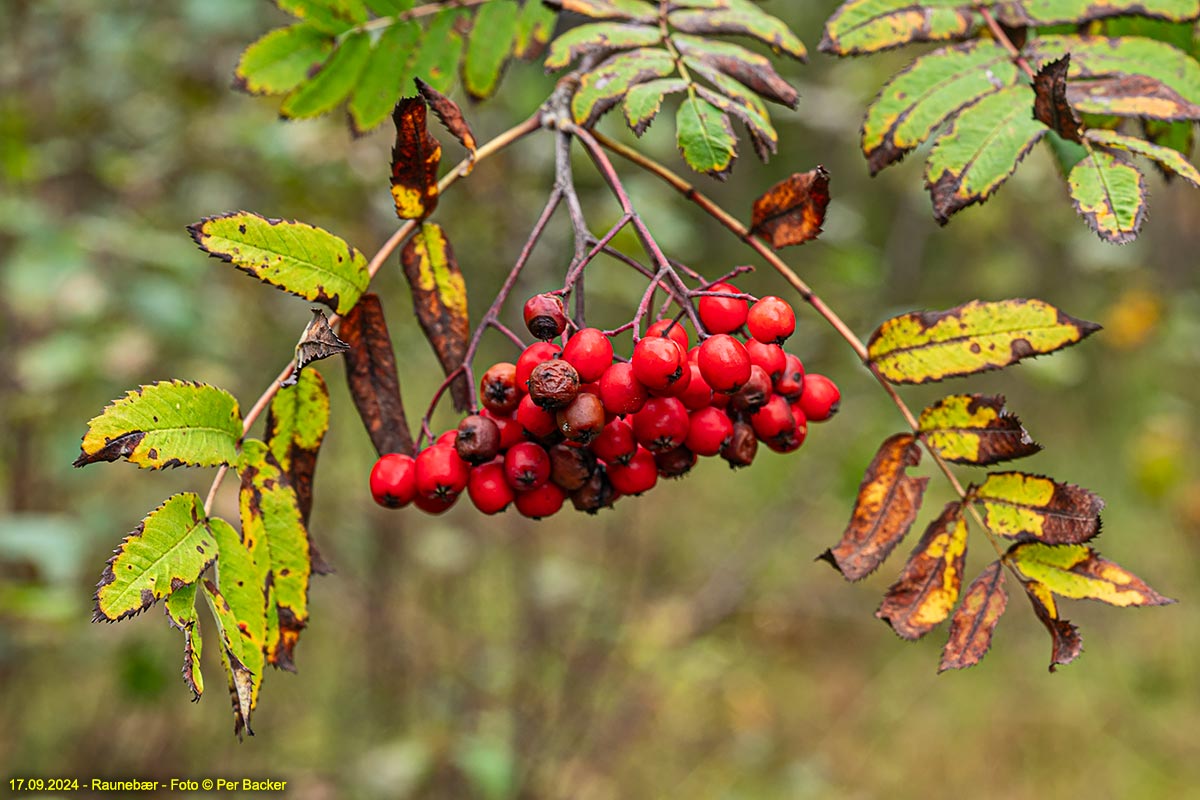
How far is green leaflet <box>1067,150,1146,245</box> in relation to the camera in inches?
49.7

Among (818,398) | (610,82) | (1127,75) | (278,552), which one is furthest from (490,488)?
(1127,75)

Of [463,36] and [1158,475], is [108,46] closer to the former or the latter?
[463,36]

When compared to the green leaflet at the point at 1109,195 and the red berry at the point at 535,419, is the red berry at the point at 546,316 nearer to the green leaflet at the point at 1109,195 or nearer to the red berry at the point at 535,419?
the red berry at the point at 535,419

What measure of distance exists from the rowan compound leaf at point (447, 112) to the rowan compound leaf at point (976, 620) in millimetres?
999

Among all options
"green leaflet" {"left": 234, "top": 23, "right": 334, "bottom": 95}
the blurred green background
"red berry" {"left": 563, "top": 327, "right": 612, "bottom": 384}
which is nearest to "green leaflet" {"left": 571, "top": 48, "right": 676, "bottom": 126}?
"red berry" {"left": 563, "top": 327, "right": 612, "bottom": 384}

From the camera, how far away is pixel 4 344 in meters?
4.15

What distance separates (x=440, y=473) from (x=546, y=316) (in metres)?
0.28

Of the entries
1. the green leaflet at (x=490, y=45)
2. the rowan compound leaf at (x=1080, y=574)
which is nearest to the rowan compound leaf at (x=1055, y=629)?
the rowan compound leaf at (x=1080, y=574)

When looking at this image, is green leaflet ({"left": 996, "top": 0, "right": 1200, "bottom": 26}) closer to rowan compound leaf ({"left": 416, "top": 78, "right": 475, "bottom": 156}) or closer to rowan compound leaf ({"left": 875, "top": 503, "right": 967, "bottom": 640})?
rowan compound leaf ({"left": 875, "top": 503, "right": 967, "bottom": 640})

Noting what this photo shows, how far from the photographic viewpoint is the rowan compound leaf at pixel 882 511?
1.36 meters

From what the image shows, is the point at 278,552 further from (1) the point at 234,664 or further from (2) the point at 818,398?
(2) the point at 818,398

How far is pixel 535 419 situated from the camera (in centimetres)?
127

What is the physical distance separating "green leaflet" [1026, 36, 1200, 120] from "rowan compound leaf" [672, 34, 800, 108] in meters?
0.44

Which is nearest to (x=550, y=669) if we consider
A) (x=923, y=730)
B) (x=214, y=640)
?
(x=214, y=640)
